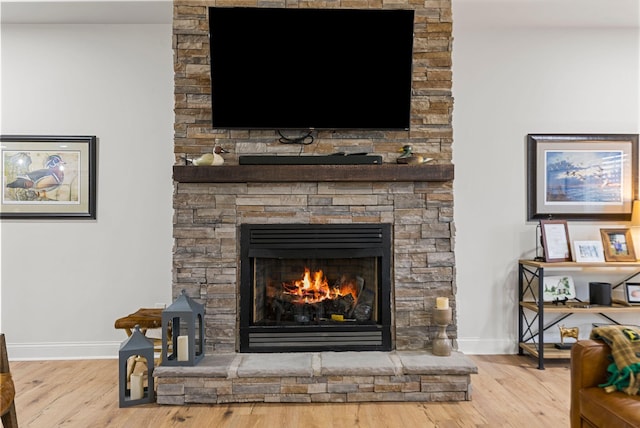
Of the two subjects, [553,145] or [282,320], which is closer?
[282,320]

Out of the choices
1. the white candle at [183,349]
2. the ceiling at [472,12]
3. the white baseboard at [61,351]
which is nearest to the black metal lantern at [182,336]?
the white candle at [183,349]

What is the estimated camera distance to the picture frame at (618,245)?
3514 mm

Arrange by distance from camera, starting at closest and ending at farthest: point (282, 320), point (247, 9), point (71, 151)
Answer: point (247, 9) < point (282, 320) < point (71, 151)

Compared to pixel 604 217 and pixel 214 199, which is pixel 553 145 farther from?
pixel 214 199

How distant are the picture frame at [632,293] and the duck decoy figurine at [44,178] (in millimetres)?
4303

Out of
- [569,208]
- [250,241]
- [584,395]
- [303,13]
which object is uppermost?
[303,13]

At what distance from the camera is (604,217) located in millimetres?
3682

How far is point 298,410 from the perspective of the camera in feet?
8.54

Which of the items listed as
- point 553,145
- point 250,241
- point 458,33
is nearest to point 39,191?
point 250,241

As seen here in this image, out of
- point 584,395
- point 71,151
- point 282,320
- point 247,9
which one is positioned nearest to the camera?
point 584,395

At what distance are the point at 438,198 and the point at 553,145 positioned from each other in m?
1.30

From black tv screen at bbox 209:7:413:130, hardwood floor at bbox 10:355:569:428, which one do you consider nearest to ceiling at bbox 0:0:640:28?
black tv screen at bbox 209:7:413:130

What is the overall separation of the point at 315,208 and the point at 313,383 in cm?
107

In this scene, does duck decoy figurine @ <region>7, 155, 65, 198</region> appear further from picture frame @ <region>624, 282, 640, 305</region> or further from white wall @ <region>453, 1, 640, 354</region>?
picture frame @ <region>624, 282, 640, 305</region>
